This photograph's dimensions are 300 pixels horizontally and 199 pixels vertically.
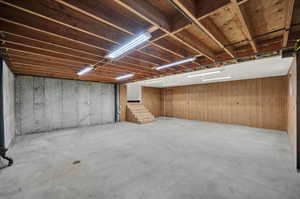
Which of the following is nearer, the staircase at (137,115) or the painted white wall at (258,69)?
the painted white wall at (258,69)

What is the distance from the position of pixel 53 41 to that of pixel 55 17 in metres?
0.83

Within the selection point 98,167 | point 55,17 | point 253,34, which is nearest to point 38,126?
point 98,167

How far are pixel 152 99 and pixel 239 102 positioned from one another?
586 cm

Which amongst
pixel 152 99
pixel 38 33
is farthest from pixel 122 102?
pixel 38 33

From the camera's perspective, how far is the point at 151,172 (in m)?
2.24

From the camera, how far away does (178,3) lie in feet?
4.23

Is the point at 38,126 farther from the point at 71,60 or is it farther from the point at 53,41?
the point at 53,41

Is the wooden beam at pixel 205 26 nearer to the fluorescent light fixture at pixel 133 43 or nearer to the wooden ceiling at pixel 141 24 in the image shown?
the wooden ceiling at pixel 141 24

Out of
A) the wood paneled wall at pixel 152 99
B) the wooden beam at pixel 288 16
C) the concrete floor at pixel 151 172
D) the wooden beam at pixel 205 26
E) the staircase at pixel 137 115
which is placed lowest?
the concrete floor at pixel 151 172

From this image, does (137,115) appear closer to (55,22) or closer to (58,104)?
(58,104)

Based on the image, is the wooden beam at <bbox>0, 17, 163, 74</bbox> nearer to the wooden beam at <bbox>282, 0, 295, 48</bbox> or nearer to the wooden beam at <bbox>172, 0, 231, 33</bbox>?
the wooden beam at <bbox>172, 0, 231, 33</bbox>

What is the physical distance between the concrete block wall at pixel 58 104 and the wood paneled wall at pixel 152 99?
118 inches

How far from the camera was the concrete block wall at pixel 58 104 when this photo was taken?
16.1 feet

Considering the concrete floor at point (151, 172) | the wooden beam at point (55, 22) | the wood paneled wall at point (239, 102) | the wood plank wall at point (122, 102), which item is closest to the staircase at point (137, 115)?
the wood plank wall at point (122, 102)
